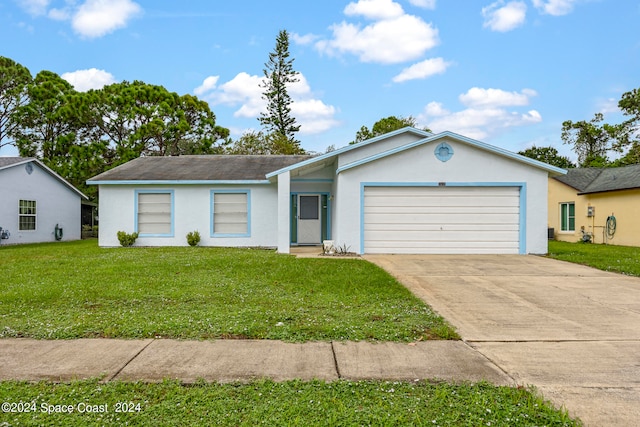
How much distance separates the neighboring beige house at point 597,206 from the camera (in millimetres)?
16500

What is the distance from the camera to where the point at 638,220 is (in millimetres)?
16109

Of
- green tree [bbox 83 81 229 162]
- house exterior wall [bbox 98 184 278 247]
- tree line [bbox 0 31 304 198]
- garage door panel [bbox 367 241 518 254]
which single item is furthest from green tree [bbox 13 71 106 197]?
garage door panel [bbox 367 241 518 254]

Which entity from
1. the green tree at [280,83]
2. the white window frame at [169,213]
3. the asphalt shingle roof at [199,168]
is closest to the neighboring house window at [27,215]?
the asphalt shingle roof at [199,168]

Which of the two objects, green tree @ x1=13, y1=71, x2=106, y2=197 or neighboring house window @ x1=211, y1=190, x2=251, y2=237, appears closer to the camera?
neighboring house window @ x1=211, y1=190, x2=251, y2=237

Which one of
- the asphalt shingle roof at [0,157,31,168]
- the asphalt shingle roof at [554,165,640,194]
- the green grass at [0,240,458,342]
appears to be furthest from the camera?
the asphalt shingle roof at [0,157,31,168]

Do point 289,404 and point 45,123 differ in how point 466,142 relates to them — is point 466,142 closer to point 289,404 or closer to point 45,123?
point 289,404

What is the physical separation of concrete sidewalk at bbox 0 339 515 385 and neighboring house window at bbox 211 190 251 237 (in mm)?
10385

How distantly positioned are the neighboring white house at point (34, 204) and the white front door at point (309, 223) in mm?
12833

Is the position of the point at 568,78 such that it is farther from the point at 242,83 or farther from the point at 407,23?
the point at 242,83

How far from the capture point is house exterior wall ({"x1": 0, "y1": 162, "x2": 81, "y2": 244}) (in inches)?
673

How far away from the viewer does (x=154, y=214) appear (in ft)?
47.9

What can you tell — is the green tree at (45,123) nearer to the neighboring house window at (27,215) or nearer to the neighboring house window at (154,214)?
the neighboring house window at (27,215)

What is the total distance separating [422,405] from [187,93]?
108 feet

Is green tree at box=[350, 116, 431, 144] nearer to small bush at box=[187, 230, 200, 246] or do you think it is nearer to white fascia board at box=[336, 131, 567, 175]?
small bush at box=[187, 230, 200, 246]
